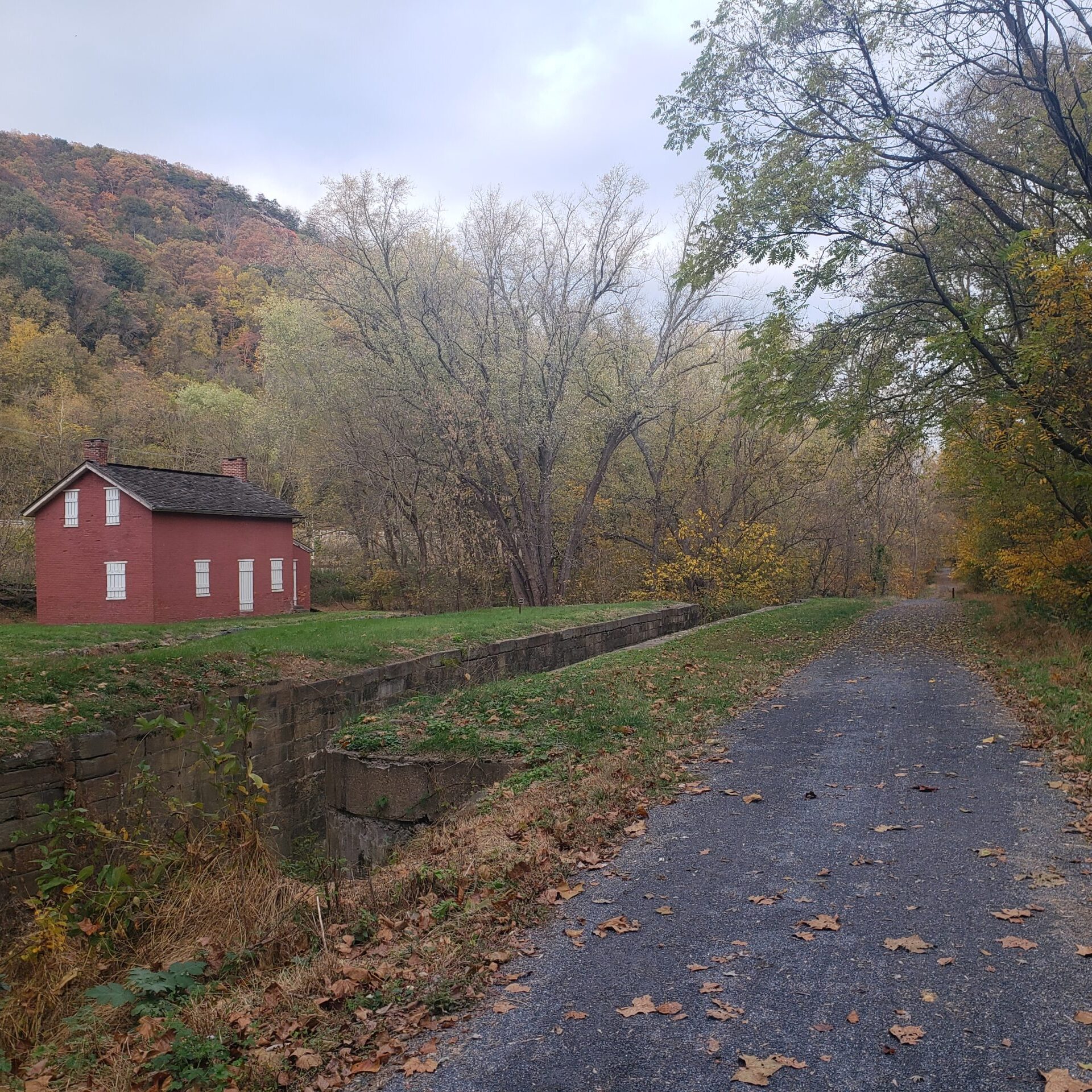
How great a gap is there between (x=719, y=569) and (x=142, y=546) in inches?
658

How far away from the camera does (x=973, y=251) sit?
563 inches

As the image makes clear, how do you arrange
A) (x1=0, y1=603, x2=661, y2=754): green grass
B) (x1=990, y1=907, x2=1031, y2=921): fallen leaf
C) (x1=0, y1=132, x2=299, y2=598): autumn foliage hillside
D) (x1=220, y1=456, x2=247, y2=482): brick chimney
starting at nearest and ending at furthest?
1. (x1=990, y1=907, x2=1031, y2=921): fallen leaf
2. (x1=0, y1=603, x2=661, y2=754): green grass
3. (x1=220, y1=456, x2=247, y2=482): brick chimney
4. (x1=0, y1=132, x2=299, y2=598): autumn foliage hillside

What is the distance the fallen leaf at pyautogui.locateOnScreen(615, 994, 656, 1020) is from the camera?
3324 mm

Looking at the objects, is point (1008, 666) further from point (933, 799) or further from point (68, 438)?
point (68, 438)

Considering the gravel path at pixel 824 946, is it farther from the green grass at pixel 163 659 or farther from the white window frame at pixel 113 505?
the white window frame at pixel 113 505

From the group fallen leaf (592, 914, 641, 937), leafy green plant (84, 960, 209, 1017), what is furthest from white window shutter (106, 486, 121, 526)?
fallen leaf (592, 914, 641, 937)

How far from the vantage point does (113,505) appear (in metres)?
23.8

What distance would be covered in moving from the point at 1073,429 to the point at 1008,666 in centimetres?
377

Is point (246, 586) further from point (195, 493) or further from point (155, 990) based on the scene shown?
point (155, 990)

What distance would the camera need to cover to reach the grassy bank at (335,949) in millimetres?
3281

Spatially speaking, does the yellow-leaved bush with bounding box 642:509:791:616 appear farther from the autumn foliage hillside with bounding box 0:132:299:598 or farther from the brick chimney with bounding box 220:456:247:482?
the brick chimney with bounding box 220:456:247:482

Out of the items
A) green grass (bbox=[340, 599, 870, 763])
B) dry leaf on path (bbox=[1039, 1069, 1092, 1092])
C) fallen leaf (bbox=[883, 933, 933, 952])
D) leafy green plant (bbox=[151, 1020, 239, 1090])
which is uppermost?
green grass (bbox=[340, 599, 870, 763])

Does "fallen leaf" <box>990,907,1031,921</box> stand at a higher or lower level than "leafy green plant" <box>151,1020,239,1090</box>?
higher

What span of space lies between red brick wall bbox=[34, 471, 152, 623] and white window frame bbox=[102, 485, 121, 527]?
10cm
